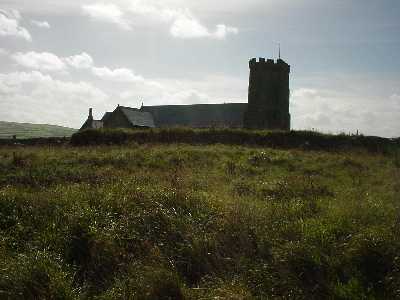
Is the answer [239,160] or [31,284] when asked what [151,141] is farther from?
[31,284]

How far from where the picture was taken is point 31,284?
5.36 meters

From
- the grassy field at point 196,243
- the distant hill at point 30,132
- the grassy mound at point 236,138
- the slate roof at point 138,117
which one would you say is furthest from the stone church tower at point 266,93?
the distant hill at point 30,132

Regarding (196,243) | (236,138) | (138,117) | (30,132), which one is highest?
(138,117)

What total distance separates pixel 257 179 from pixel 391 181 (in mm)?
3536

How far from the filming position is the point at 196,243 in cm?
609

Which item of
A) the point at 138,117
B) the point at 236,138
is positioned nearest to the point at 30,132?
the point at 138,117

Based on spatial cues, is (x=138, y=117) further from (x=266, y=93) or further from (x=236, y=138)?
(x=236, y=138)

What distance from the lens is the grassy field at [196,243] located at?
Answer: 529cm

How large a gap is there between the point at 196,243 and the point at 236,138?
58.2 feet

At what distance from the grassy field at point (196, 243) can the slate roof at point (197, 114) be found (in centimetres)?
3802

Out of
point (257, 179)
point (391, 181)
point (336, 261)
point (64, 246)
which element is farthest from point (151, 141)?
point (336, 261)

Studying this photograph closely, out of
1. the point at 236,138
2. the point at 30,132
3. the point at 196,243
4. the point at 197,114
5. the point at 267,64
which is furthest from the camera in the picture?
the point at 30,132

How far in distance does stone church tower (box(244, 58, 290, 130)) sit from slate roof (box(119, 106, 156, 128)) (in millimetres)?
12753

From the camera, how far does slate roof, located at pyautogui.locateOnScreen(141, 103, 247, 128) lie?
156 ft
